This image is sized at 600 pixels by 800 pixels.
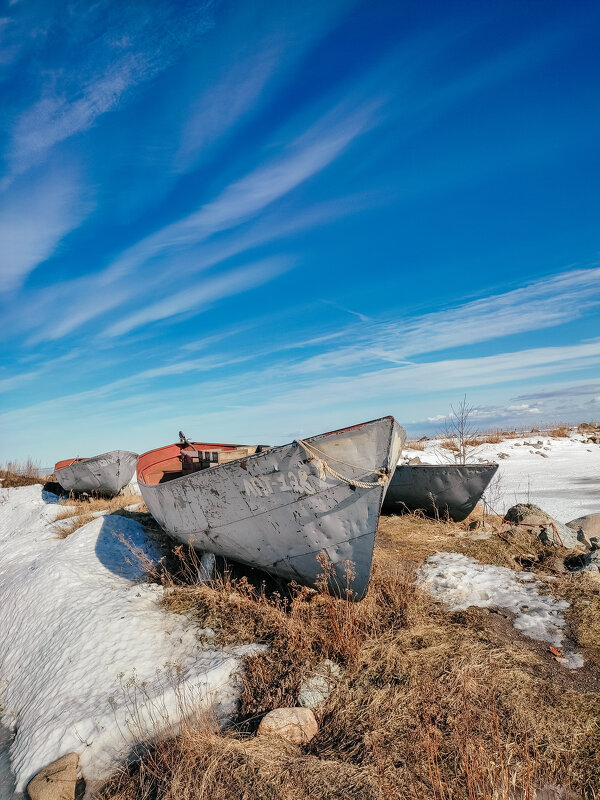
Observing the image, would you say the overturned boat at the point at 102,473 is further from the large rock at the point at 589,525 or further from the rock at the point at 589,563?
the rock at the point at 589,563

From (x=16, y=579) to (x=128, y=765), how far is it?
5.35m

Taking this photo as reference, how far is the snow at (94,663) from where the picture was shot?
12.4 feet

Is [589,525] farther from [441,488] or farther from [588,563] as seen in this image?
[588,563]

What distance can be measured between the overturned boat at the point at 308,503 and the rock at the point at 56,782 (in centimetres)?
259

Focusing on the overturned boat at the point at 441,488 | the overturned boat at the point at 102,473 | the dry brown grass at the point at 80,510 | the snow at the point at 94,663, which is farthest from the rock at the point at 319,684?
the overturned boat at the point at 102,473

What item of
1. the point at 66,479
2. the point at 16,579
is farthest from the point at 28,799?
the point at 66,479

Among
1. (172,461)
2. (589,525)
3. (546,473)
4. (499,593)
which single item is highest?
(172,461)

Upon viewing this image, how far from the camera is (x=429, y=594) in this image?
18.7 feet

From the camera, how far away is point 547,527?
24.7 feet

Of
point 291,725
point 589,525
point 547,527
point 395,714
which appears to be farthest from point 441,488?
point 291,725

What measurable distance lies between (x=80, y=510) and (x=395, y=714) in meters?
10.7

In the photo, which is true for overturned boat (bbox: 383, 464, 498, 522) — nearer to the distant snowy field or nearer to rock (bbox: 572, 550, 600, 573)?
rock (bbox: 572, 550, 600, 573)

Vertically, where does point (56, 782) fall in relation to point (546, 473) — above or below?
above

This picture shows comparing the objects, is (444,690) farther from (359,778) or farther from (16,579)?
(16,579)
